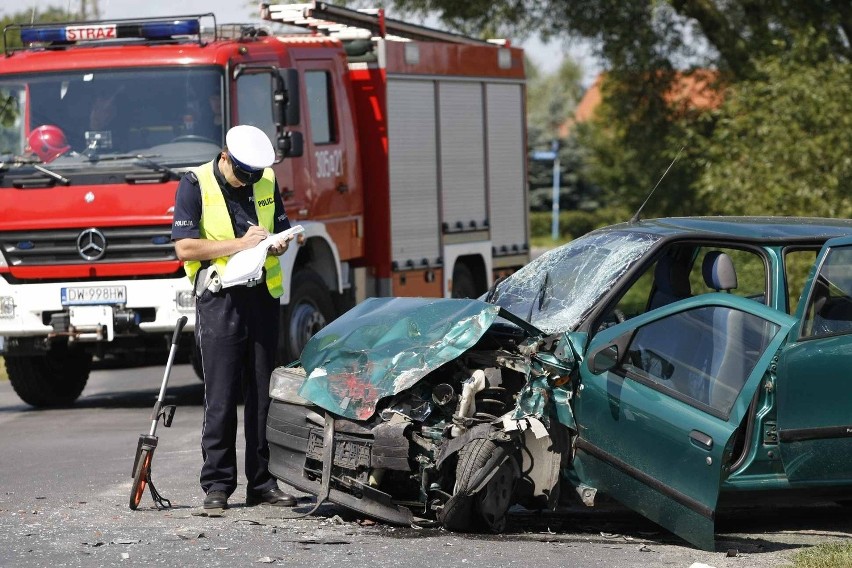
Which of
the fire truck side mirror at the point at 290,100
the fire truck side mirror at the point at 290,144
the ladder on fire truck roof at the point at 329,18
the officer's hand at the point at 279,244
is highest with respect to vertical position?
the ladder on fire truck roof at the point at 329,18

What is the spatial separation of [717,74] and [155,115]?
47.7 ft

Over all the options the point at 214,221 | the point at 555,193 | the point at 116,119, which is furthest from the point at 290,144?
the point at 555,193

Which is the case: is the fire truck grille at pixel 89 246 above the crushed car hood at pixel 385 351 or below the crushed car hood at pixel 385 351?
above

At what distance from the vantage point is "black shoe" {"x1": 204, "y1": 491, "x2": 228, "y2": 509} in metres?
7.11

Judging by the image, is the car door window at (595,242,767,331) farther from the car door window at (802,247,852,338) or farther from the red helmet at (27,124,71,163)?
the red helmet at (27,124,71,163)

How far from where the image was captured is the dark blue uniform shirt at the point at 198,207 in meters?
7.18

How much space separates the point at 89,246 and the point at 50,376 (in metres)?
1.80

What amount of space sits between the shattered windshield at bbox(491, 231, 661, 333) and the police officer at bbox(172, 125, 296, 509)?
49.9 inches

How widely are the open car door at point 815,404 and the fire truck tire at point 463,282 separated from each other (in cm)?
848

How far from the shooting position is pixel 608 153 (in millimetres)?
32938

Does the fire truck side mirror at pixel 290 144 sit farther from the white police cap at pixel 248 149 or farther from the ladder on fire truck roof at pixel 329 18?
the white police cap at pixel 248 149

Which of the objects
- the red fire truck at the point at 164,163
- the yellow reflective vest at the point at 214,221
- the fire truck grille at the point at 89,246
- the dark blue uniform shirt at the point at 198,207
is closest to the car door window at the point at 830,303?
the yellow reflective vest at the point at 214,221

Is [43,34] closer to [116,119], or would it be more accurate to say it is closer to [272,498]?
[116,119]

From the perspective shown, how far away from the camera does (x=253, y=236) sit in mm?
7172
